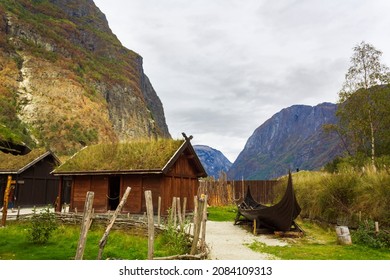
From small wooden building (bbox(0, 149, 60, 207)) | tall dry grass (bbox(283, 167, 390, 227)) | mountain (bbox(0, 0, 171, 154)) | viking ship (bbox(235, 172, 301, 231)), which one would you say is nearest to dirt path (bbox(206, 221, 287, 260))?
viking ship (bbox(235, 172, 301, 231))

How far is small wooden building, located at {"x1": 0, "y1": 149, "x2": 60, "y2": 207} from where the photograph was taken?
27719mm

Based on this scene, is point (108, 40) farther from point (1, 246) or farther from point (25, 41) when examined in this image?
point (1, 246)

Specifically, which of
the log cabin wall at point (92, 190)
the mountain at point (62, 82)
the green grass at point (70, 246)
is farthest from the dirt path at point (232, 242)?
the mountain at point (62, 82)

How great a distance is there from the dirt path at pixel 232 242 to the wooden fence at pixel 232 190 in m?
16.4

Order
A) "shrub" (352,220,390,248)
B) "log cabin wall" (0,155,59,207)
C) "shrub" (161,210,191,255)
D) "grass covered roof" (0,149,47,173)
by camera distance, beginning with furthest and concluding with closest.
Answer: "log cabin wall" (0,155,59,207) → "grass covered roof" (0,149,47,173) → "shrub" (352,220,390,248) → "shrub" (161,210,191,255)

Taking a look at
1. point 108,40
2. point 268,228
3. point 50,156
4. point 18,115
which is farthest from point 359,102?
point 108,40

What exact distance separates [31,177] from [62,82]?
132 feet

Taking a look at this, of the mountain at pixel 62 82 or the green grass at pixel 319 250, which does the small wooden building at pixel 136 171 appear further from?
the mountain at pixel 62 82

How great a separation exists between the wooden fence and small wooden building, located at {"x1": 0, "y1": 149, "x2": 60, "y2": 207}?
1398 centimetres

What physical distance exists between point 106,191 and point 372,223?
46.3 feet

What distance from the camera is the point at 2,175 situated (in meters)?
28.0

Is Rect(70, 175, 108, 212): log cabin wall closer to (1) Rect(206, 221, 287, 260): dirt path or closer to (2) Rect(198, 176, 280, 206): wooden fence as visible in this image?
(1) Rect(206, 221, 287, 260): dirt path

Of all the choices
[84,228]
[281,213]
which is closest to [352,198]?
[281,213]

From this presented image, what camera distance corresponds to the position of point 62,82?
214 ft
